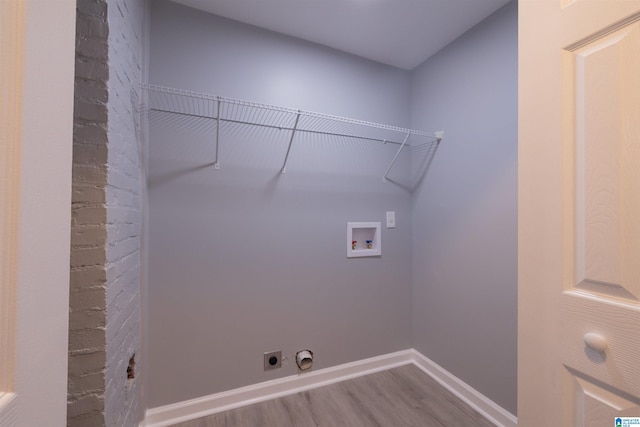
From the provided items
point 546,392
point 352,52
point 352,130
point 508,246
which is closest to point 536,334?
point 546,392

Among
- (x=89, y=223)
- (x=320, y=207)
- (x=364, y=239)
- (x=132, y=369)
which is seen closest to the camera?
(x=89, y=223)

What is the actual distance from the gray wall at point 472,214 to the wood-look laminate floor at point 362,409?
0.21 metres

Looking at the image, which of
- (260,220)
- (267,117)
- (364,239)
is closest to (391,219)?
(364,239)

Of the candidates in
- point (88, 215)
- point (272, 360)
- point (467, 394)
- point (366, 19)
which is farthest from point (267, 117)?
point (467, 394)

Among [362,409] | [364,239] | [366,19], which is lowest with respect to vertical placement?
[362,409]

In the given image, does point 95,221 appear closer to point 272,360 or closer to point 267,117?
point 267,117

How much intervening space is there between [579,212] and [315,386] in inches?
70.8

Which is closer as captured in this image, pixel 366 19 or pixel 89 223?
pixel 89 223

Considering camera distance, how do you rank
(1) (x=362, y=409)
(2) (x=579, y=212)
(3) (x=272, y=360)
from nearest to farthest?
(2) (x=579, y=212)
(1) (x=362, y=409)
(3) (x=272, y=360)

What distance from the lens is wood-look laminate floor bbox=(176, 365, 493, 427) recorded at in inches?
57.5

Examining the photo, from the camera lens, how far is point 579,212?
24.9 inches

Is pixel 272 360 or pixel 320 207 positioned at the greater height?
pixel 320 207

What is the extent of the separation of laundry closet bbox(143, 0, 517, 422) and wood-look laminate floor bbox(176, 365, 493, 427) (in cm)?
15

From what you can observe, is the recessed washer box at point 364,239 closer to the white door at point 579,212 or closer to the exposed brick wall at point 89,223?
the white door at point 579,212
